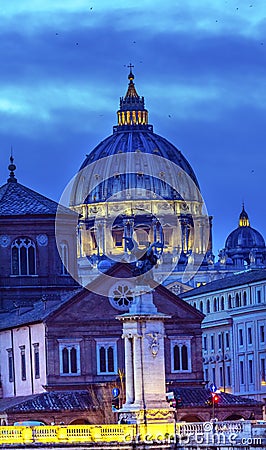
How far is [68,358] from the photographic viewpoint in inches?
5635

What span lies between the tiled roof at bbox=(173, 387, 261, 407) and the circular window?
20.9 ft

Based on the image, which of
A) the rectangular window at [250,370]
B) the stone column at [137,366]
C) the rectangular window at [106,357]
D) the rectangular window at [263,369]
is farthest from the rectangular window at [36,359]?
the rectangular window at [250,370]

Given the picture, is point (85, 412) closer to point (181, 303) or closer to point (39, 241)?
point (181, 303)

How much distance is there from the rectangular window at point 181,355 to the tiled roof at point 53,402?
663 centimetres

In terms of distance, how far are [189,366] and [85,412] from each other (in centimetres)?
905

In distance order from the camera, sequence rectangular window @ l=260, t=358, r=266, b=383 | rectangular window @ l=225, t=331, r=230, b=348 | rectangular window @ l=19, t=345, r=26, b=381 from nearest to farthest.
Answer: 1. rectangular window @ l=19, t=345, r=26, b=381
2. rectangular window @ l=260, t=358, r=266, b=383
3. rectangular window @ l=225, t=331, r=230, b=348

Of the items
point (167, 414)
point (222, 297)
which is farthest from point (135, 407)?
point (222, 297)

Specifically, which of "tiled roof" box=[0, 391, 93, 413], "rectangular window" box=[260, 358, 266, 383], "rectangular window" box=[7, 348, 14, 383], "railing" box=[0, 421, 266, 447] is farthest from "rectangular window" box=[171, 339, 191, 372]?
"railing" box=[0, 421, 266, 447]

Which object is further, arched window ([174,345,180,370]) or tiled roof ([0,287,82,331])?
arched window ([174,345,180,370])

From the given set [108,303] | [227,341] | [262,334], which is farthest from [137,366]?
[227,341]

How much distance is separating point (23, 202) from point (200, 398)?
27.5 m

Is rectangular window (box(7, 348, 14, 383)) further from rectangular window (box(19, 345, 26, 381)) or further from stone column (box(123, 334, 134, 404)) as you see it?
stone column (box(123, 334, 134, 404))

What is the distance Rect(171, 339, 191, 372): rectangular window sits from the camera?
476 feet

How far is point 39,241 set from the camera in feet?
529
